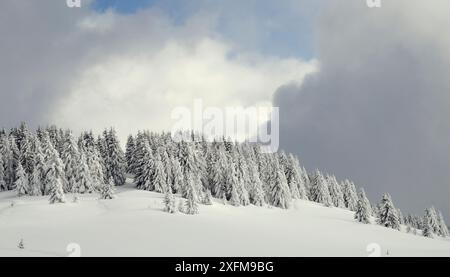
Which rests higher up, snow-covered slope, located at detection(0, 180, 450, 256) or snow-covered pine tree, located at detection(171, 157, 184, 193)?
snow-covered pine tree, located at detection(171, 157, 184, 193)

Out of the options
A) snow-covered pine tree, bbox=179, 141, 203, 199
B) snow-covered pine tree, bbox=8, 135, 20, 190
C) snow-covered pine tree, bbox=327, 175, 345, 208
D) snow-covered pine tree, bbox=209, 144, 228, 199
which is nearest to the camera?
snow-covered pine tree, bbox=209, 144, 228, 199

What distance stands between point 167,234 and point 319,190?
8491 centimetres

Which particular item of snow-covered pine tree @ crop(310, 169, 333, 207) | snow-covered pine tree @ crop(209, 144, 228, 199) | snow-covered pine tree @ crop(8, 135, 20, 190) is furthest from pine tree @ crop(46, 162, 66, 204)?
snow-covered pine tree @ crop(310, 169, 333, 207)

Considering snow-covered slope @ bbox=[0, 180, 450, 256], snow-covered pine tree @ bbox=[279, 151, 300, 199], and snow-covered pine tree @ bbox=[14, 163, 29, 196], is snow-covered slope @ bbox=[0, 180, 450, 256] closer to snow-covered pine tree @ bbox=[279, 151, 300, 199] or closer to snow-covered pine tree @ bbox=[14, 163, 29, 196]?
snow-covered pine tree @ bbox=[14, 163, 29, 196]

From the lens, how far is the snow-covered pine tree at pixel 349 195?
136m

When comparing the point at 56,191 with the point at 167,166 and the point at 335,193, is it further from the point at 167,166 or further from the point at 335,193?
the point at 335,193

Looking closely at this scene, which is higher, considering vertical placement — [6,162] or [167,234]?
[6,162]

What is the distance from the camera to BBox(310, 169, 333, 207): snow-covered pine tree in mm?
123375

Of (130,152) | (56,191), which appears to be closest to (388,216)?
(56,191)

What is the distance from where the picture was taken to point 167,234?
45.9m

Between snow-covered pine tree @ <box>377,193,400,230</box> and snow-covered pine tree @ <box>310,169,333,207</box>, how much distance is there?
38.6 metres

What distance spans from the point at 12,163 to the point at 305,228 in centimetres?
7545

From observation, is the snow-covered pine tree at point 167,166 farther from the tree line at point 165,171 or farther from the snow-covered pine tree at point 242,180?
the snow-covered pine tree at point 242,180
